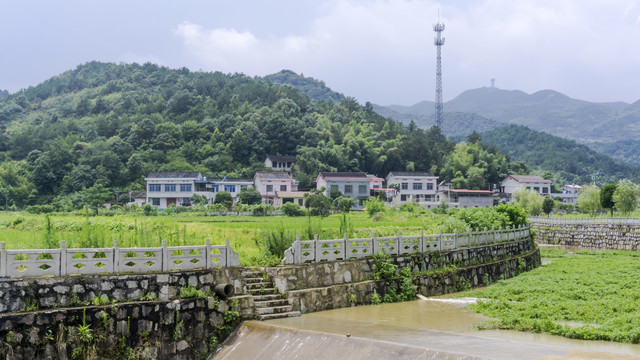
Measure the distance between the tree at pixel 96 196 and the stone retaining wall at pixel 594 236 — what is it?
40660 mm

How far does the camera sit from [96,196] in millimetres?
60812

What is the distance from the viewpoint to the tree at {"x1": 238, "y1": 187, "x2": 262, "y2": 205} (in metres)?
69.1

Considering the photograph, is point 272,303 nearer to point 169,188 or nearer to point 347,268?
point 347,268

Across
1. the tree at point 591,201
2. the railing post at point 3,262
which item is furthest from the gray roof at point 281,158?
the railing post at point 3,262

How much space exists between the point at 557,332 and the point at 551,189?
3793 inches

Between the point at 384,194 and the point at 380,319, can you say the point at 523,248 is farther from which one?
the point at 384,194

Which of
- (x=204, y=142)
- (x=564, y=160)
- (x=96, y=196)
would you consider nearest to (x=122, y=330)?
(x=96, y=196)

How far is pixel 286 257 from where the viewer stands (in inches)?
627

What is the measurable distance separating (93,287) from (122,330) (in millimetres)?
1089

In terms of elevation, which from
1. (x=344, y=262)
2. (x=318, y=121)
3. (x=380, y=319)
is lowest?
(x=380, y=319)

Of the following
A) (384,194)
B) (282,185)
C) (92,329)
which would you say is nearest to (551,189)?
(384,194)

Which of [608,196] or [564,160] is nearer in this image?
[608,196]

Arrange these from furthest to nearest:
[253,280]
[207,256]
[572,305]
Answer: [572,305] < [253,280] < [207,256]

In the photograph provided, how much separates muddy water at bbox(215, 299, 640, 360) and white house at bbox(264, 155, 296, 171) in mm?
72183
